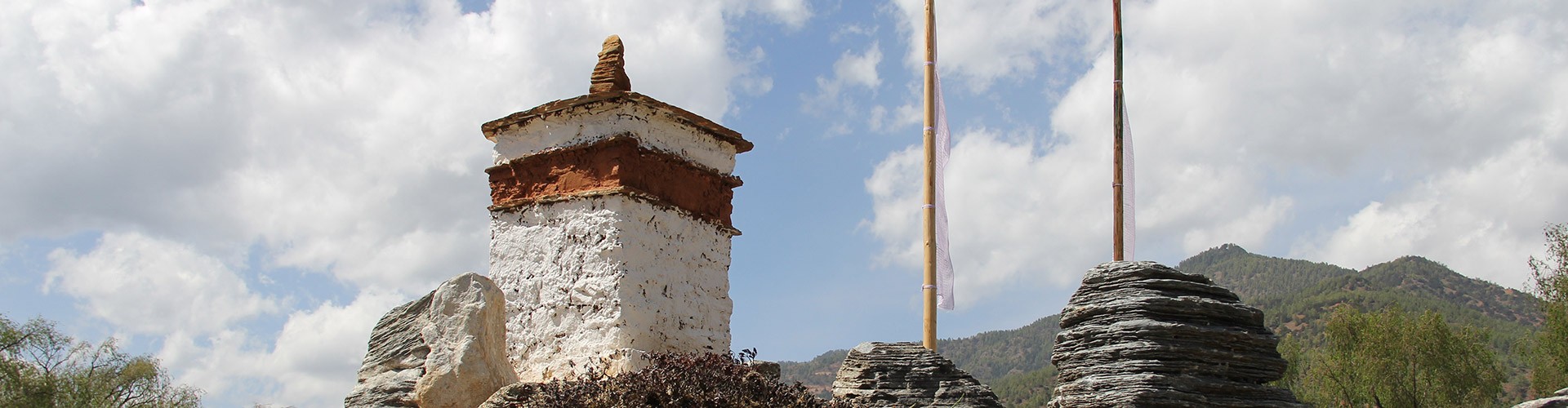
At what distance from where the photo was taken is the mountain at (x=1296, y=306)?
240ft

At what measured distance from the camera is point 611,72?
12180 mm

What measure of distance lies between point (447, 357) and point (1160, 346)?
597cm

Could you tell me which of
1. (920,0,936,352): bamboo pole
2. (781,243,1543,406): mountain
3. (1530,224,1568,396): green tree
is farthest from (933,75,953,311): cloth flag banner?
(781,243,1543,406): mountain

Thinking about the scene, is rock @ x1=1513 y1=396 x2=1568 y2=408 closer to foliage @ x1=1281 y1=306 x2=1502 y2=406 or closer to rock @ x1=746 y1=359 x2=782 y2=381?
rock @ x1=746 y1=359 x2=782 y2=381

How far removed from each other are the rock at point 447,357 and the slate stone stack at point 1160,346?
4.98 m

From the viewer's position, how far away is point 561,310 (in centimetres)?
1126

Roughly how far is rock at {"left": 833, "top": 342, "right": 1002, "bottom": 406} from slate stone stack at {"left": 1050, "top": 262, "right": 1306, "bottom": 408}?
47.1 inches

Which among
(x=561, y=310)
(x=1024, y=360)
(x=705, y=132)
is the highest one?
(x=1024, y=360)

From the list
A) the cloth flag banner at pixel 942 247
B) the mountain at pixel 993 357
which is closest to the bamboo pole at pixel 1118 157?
the cloth flag banner at pixel 942 247

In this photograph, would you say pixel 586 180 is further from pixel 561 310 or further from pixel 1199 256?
pixel 1199 256

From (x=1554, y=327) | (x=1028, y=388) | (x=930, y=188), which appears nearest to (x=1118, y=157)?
(x=930, y=188)

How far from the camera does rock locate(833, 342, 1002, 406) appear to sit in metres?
9.52

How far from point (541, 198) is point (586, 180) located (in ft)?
1.76

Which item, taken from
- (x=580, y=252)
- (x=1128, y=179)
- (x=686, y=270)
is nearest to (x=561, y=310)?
(x=580, y=252)
